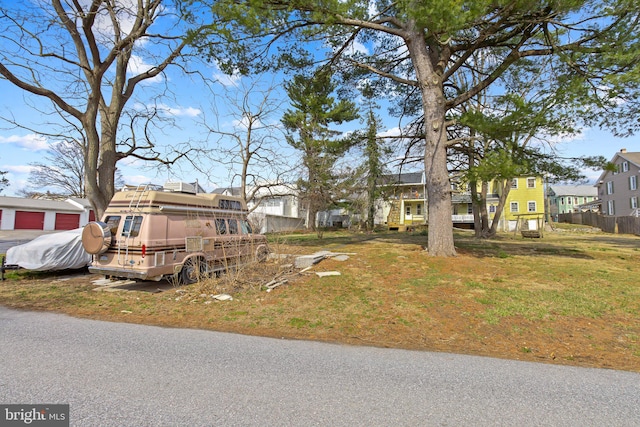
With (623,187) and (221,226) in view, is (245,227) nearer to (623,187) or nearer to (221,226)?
(221,226)

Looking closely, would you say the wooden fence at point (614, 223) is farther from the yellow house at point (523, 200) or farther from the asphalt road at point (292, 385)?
the asphalt road at point (292, 385)

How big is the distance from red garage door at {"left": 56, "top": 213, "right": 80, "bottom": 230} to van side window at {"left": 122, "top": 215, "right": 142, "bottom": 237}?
36707mm

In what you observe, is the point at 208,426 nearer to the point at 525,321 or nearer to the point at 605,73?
the point at 525,321

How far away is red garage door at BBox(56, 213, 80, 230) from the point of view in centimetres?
3684

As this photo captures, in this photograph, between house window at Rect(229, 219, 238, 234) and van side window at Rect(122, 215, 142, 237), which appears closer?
van side window at Rect(122, 215, 142, 237)

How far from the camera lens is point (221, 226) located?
9.98m

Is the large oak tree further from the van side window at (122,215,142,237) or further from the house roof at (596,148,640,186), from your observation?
the house roof at (596,148,640,186)

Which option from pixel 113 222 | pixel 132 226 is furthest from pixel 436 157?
pixel 113 222

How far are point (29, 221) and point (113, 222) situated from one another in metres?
35.4

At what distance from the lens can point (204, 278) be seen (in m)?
8.45

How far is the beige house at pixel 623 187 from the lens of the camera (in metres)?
36.9

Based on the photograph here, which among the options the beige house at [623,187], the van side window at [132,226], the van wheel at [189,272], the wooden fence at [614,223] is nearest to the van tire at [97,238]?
the van side window at [132,226]

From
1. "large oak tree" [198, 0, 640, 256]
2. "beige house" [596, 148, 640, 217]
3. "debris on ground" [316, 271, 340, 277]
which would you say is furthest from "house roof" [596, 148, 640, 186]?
"debris on ground" [316, 271, 340, 277]

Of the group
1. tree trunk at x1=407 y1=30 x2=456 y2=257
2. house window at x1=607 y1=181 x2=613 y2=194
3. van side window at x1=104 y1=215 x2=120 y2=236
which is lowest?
van side window at x1=104 y1=215 x2=120 y2=236
